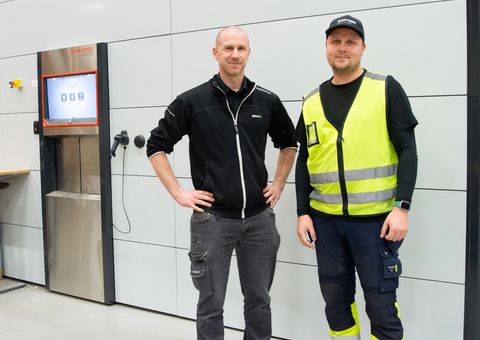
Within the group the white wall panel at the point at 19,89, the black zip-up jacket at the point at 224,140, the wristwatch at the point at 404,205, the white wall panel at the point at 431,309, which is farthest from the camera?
the white wall panel at the point at 19,89

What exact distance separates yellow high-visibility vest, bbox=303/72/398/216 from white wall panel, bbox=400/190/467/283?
23.9 inches

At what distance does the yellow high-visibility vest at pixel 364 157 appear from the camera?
1802 mm

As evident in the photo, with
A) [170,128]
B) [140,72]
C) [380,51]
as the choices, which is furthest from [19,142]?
[380,51]

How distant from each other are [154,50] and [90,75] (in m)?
0.58

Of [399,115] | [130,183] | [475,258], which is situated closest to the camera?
[399,115]

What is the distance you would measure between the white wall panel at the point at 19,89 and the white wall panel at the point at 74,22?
86mm

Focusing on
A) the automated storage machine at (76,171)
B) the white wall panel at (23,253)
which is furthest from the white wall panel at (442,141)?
the white wall panel at (23,253)

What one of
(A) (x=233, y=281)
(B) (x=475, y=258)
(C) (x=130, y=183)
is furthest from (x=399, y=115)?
(C) (x=130, y=183)

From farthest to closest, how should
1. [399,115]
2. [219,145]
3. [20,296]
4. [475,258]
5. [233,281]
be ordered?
[20,296], [233,281], [475,258], [219,145], [399,115]

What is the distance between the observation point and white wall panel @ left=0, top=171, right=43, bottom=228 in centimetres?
385

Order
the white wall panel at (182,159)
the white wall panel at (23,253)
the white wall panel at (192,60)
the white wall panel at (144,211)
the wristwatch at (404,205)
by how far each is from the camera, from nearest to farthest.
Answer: the wristwatch at (404,205)
the white wall panel at (192,60)
the white wall panel at (182,159)
the white wall panel at (144,211)
the white wall panel at (23,253)

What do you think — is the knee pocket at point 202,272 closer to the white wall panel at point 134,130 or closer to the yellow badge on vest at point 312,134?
the yellow badge on vest at point 312,134

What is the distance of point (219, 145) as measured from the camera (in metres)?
2.02

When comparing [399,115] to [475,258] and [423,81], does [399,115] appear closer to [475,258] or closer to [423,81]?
[423,81]
